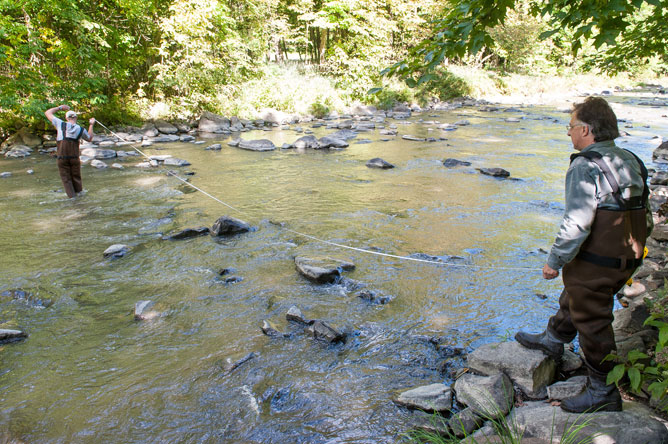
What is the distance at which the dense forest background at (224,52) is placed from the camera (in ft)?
12.0

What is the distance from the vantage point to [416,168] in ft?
36.0

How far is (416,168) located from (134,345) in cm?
844

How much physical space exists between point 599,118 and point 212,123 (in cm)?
1645

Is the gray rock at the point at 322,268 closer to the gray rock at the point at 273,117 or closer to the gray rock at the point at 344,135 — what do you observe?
the gray rock at the point at 344,135

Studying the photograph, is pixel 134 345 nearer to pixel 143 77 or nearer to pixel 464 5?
pixel 464 5

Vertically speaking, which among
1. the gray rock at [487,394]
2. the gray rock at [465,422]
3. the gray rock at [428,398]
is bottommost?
the gray rock at [428,398]

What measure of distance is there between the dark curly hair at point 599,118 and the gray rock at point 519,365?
4.94 feet

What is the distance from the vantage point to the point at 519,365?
9.77 ft

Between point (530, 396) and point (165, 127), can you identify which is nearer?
point (530, 396)

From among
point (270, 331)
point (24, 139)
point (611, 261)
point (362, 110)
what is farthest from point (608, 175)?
point (362, 110)

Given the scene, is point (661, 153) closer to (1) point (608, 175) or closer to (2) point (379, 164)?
(2) point (379, 164)

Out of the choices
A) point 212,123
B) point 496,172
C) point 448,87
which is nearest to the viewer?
point 496,172

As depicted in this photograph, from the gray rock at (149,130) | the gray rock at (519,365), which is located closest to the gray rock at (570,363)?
the gray rock at (519,365)

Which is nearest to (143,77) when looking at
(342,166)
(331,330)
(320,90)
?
(320,90)
